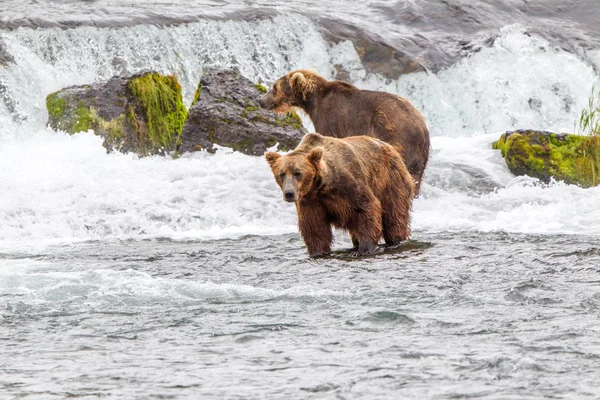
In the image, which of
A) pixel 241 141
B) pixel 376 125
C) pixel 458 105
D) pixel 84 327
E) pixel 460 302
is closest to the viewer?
pixel 84 327

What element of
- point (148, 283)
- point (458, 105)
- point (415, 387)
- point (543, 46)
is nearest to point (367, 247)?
point (148, 283)

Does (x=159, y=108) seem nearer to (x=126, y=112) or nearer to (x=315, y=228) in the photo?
(x=126, y=112)

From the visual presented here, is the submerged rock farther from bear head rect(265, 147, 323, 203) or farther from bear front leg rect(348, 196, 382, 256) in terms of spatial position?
bear head rect(265, 147, 323, 203)

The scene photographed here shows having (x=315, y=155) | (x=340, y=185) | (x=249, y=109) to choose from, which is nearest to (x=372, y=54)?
(x=249, y=109)

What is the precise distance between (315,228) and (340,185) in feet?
1.55

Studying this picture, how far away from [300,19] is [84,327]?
16.3 m

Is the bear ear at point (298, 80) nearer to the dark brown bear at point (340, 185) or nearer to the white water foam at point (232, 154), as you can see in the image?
the white water foam at point (232, 154)

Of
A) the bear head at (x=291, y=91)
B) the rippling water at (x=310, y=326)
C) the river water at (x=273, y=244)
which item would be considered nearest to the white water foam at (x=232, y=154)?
the river water at (x=273, y=244)

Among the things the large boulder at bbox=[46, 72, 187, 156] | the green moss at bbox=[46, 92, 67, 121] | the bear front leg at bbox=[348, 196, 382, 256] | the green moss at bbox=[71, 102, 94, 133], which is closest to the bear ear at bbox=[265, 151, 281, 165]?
the bear front leg at bbox=[348, 196, 382, 256]

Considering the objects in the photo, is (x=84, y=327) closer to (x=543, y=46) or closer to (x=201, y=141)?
(x=201, y=141)

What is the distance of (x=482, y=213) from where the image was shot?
41.3ft

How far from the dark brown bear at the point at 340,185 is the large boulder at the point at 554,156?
511cm

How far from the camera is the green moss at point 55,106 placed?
1603cm

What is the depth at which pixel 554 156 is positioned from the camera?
14.6 m
